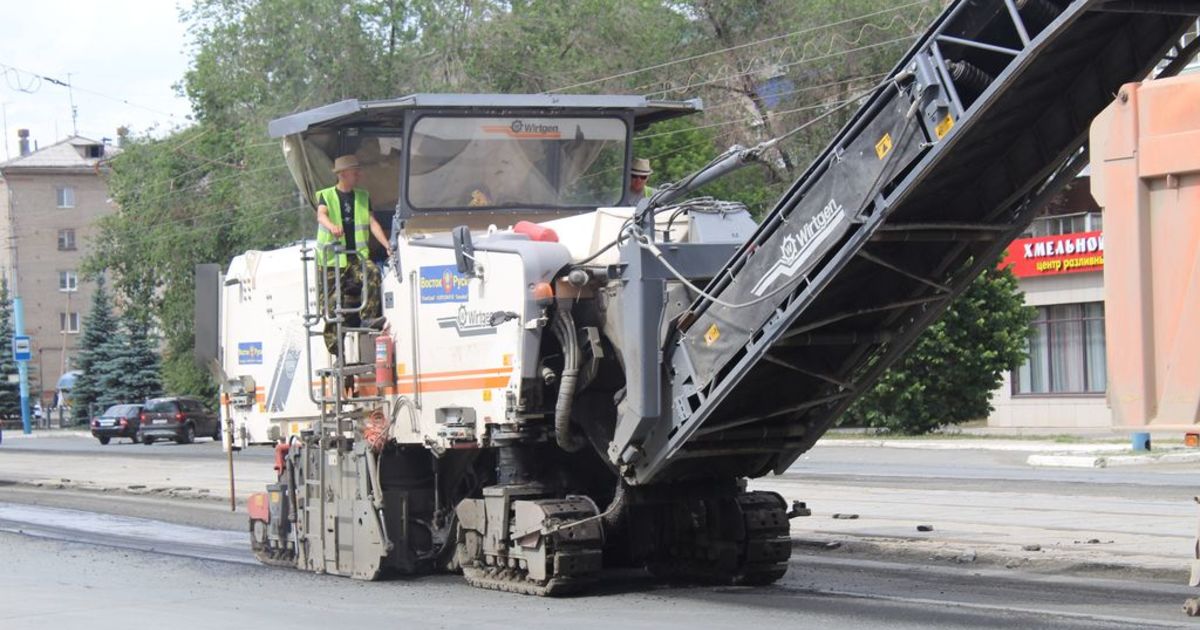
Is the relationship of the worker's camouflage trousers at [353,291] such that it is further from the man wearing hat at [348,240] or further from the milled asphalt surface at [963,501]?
the milled asphalt surface at [963,501]

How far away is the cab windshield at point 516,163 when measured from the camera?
1278cm

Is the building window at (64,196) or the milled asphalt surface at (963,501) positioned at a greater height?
the building window at (64,196)

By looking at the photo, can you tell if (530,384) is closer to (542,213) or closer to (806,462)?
(542,213)

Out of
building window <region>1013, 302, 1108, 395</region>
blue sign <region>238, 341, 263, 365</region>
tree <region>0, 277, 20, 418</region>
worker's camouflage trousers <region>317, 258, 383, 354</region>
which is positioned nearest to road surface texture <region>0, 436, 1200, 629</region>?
blue sign <region>238, 341, 263, 365</region>

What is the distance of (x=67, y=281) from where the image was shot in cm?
9806

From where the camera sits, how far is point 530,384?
1118 cm

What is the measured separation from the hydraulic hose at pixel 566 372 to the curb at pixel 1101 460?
16.8 meters

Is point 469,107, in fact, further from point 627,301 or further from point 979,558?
point 979,558

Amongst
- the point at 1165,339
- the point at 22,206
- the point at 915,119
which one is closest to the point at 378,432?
the point at 915,119

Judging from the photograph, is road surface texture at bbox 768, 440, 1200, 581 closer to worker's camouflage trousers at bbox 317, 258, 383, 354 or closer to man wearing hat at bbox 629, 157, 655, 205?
man wearing hat at bbox 629, 157, 655, 205

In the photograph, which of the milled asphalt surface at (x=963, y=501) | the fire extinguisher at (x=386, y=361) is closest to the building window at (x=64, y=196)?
the milled asphalt surface at (x=963, y=501)

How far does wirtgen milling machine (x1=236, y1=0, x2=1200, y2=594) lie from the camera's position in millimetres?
9273

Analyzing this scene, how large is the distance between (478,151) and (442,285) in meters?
1.43

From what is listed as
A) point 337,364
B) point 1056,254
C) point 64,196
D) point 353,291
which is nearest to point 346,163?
point 353,291
